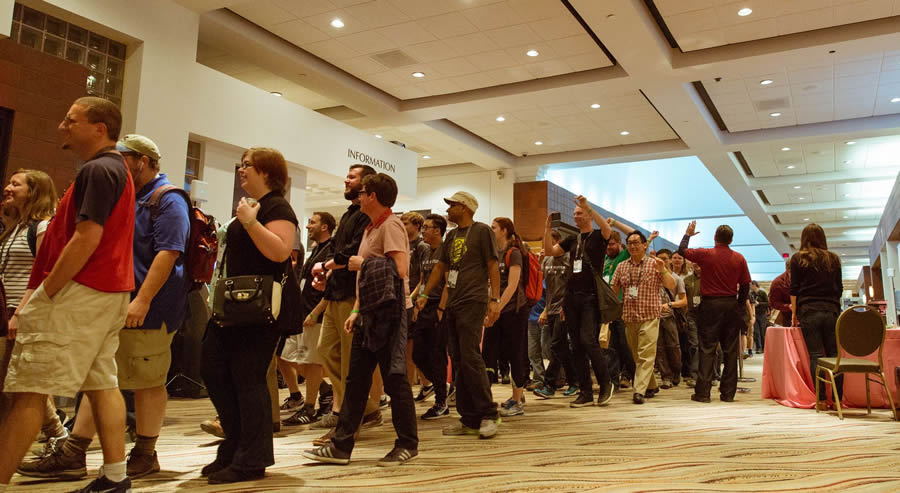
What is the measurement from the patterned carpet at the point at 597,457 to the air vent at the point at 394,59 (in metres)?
5.58

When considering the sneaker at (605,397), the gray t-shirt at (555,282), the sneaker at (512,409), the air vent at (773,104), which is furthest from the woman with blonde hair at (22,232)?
the air vent at (773,104)

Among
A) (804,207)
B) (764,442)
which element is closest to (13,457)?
(764,442)

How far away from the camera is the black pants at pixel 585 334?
15.5 ft

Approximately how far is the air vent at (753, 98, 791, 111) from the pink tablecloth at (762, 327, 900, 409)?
5816 millimetres

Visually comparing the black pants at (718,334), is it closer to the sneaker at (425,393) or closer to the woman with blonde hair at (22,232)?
the sneaker at (425,393)

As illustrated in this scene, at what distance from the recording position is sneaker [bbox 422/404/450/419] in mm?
4223

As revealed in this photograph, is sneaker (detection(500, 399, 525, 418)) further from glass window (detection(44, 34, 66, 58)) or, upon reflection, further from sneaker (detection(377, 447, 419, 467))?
glass window (detection(44, 34, 66, 58))

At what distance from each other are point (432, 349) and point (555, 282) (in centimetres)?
191

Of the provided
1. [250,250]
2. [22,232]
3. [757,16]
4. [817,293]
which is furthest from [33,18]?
[757,16]

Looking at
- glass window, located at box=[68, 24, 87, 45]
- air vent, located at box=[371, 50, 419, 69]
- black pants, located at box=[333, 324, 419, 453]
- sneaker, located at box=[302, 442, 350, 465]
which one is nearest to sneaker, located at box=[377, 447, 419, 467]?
black pants, located at box=[333, 324, 419, 453]

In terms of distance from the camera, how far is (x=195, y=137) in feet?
24.7

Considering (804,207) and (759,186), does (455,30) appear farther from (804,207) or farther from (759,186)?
(804,207)

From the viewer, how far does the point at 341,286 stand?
3320mm

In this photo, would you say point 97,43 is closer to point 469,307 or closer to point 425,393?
point 425,393
